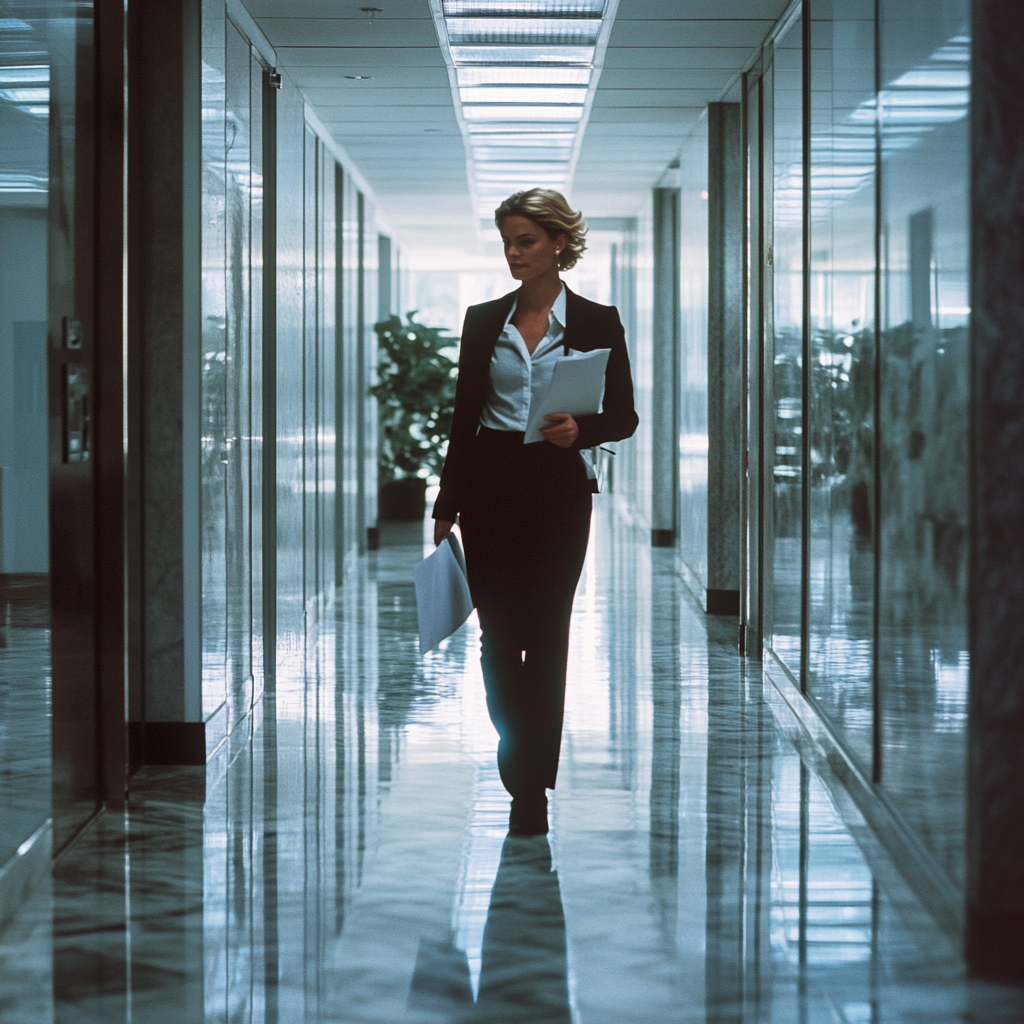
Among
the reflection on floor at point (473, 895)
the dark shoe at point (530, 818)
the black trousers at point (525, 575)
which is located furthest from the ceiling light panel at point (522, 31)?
the dark shoe at point (530, 818)

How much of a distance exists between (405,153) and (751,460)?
4308 millimetres

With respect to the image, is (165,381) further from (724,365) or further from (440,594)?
(724,365)

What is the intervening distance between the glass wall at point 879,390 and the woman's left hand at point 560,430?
88 centimetres

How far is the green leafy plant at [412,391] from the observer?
15.1 metres

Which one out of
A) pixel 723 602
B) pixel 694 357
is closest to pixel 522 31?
pixel 694 357

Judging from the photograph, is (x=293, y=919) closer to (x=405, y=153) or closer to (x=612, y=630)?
(x=612, y=630)

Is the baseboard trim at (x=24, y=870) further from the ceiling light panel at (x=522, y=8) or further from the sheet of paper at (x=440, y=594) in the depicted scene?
the ceiling light panel at (x=522, y=8)

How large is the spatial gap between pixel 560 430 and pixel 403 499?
1154 cm

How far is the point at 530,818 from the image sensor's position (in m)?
4.24

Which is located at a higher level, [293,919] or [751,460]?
[751,460]

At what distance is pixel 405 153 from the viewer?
1061cm

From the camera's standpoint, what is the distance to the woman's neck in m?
4.27

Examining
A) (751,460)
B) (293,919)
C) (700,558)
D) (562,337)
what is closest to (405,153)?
(700,558)

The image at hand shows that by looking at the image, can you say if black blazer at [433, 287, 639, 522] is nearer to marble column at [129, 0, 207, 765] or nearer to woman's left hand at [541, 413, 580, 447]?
woman's left hand at [541, 413, 580, 447]
